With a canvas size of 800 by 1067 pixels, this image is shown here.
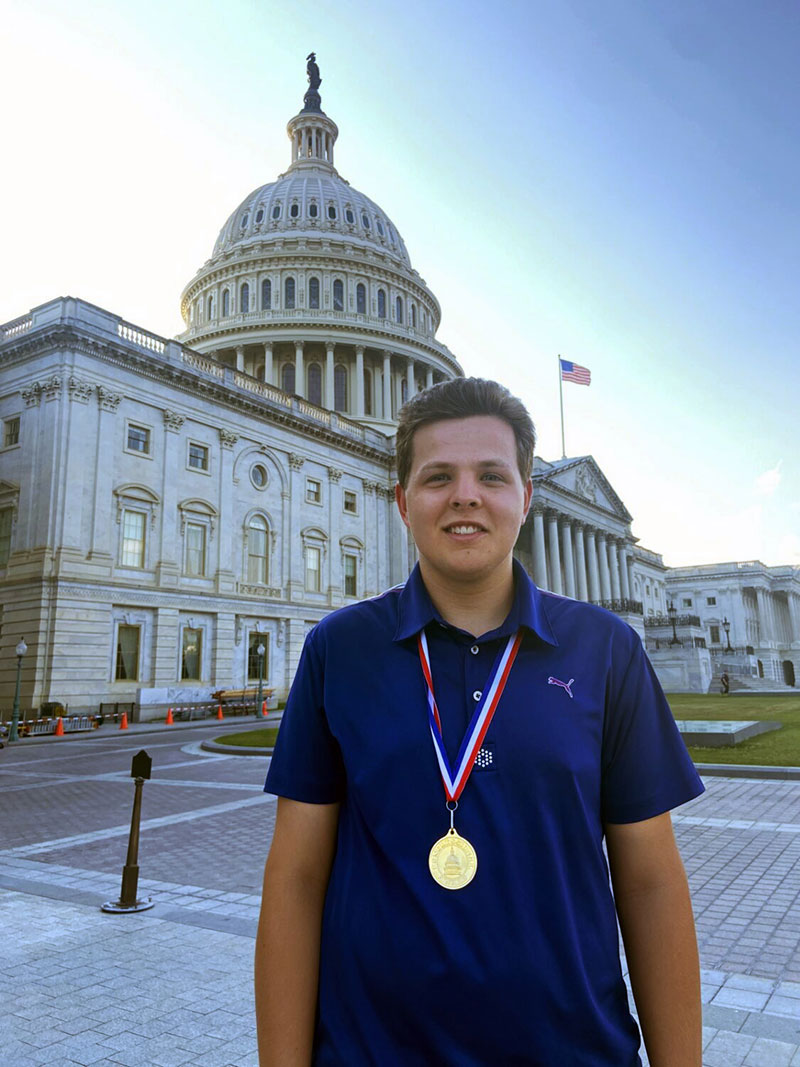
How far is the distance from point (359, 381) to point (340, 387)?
257 centimetres

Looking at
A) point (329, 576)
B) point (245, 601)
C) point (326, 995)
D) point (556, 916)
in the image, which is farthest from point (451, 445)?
point (329, 576)

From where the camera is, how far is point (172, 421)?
39.0 metres

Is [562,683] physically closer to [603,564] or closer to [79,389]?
[79,389]

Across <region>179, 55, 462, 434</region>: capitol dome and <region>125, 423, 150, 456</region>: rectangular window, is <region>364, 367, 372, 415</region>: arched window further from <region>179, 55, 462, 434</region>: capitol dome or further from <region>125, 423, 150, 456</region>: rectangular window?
<region>125, 423, 150, 456</region>: rectangular window

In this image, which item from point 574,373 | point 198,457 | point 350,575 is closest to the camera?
point 198,457

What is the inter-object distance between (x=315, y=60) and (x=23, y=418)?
8374cm

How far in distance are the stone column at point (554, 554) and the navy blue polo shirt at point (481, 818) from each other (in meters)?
64.3

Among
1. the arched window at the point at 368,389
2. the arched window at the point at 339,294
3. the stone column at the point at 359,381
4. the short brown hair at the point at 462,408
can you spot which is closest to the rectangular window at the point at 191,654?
the stone column at the point at 359,381

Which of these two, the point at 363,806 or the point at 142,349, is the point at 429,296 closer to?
the point at 142,349

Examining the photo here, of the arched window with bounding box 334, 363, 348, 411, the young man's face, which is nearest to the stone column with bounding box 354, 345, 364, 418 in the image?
the arched window with bounding box 334, 363, 348, 411

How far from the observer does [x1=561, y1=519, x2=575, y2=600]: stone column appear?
224 feet

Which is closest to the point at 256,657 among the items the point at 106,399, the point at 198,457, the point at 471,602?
the point at 198,457

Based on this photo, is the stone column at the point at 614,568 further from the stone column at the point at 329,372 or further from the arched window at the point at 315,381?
the arched window at the point at 315,381

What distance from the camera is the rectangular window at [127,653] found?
34625 millimetres
